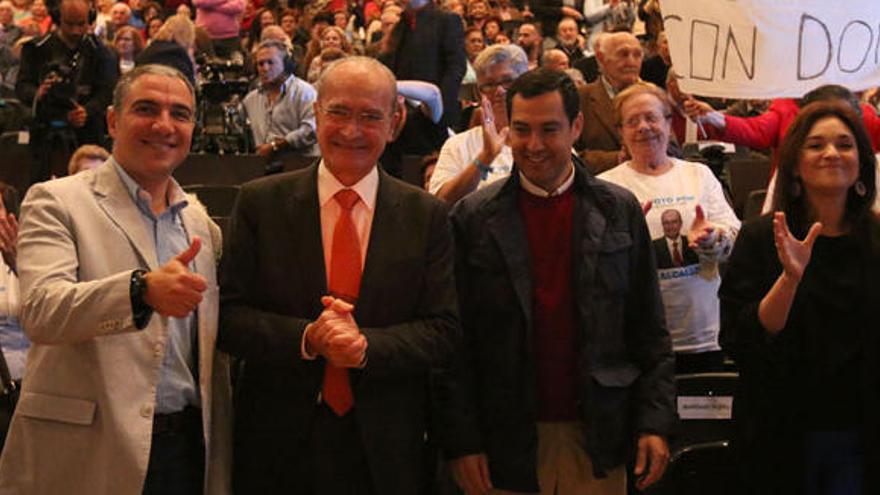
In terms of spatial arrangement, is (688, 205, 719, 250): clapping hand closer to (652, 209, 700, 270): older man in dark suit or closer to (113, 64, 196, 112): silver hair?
(652, 209, 700, 270): older man in dark suit

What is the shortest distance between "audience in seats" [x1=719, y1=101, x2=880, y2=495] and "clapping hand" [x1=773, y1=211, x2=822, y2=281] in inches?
0.7

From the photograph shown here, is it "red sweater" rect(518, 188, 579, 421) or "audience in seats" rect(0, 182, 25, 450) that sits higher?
"red sweater" rect(518, 188, 579, 421)

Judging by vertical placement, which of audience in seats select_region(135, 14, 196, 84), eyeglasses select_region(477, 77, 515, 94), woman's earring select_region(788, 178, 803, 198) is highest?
audience in seats select_region(135, 14, 196, 84)

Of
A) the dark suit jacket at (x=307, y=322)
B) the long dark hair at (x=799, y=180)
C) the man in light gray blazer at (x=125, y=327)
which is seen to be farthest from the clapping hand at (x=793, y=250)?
the man in light gray blazer at (x=125, y=327)

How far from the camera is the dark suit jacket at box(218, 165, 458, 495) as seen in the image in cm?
288

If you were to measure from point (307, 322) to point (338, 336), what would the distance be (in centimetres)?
16

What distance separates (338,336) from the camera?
272 cm

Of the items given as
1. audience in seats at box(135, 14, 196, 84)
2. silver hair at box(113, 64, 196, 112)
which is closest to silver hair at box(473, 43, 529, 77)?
silver hair at box(113, 64, 196, 112)

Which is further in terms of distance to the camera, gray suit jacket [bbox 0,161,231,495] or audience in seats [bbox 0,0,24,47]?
audience in seats [bbox 0,0,24,47]

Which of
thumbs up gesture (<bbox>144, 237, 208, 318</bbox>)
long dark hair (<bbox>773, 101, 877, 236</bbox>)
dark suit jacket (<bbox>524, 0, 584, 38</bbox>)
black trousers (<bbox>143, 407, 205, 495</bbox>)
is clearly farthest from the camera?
dark suit jacket (<bbox>524, 0, 584, 38</bbox>)

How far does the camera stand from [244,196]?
9.91 ft

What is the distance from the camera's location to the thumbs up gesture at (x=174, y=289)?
2.59m

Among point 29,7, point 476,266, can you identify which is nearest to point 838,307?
point 476,266

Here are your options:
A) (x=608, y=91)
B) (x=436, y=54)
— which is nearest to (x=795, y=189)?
(x=608, y=91)
